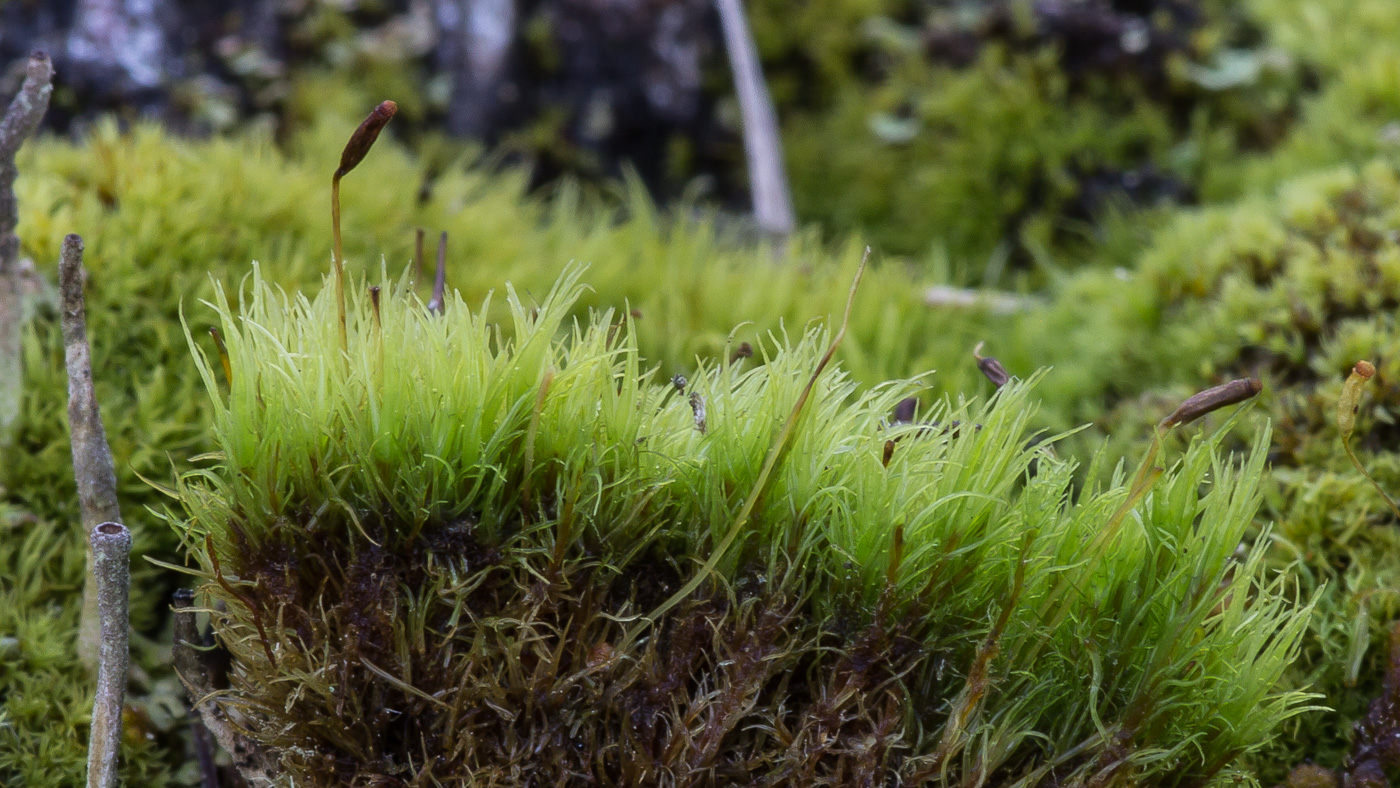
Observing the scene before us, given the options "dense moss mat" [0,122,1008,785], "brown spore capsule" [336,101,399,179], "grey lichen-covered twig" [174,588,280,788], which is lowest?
"grey lichen-covered twig" [174,588,280,788]

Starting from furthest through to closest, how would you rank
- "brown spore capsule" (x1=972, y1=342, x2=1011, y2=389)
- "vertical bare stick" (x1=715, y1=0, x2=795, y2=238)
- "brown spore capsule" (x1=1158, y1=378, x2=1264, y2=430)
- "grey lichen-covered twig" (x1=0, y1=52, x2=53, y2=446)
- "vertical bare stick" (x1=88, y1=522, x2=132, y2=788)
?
1. "vertical bare stick" (x1=715, y1=0, x2=795, y2=238)
2. "grey lichen-covered twig" (x1=0, y1=52, x2=53, y2=446)
3. "brown spore capsule" (x1=972, y1=342, x2=1011, y2=389)
4. "vertical bare stick" (x1=88, y1=522, x2=132, y2=788)
5. "brown spore capsule" (x1=1158, y1=378, x2=1264, y2=430)

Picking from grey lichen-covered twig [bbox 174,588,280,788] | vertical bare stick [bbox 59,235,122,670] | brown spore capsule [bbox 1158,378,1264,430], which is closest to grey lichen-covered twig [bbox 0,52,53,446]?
vertical bare stick [bbox 59,235,122,670]

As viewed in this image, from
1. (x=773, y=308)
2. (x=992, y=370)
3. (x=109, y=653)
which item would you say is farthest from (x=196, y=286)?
(x=992, y=370)

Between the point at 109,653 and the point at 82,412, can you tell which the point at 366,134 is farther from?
the point at 109,653

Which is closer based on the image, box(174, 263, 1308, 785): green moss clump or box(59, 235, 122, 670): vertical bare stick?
box(174, 263, 1308, 785): green moss clump

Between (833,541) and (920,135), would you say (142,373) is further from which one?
(920,135)

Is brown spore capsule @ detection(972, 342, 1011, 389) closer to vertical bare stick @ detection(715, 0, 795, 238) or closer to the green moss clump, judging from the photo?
the green moss clump

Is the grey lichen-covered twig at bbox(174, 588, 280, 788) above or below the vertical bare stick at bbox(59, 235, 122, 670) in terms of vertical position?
below
